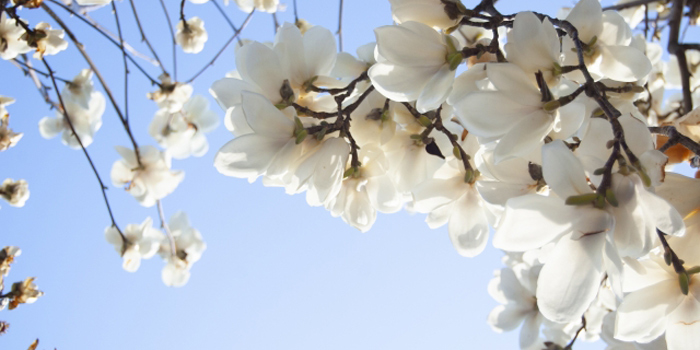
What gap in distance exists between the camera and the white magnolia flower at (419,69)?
0.37 metres

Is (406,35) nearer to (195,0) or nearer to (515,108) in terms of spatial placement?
(515,108)

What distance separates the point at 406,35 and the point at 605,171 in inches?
6.7

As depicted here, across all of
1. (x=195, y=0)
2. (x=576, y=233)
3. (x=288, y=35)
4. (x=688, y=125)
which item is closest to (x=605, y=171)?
(x=576, y=233)

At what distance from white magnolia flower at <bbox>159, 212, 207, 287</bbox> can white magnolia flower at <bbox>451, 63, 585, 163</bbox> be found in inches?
42.0

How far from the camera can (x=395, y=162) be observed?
48 cm

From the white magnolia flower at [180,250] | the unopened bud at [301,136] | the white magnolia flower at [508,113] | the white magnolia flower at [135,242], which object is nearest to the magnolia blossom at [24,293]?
the white magnolia flower at [135,242]

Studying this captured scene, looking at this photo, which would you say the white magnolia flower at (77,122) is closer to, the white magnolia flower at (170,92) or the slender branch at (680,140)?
the white magnolia flower at (170,92)

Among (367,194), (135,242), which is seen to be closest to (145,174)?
(135,242)

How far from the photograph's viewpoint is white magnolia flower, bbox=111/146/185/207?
42.2 inches

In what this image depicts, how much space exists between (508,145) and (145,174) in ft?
3.12

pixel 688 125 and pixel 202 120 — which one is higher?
pixel 688 125

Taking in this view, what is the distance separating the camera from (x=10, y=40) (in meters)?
0.84

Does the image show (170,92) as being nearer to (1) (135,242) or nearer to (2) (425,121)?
(1) (135,242)

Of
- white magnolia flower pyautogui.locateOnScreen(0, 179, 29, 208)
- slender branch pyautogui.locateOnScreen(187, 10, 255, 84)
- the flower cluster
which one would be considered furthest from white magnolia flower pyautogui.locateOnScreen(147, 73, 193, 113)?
the flower cluster
